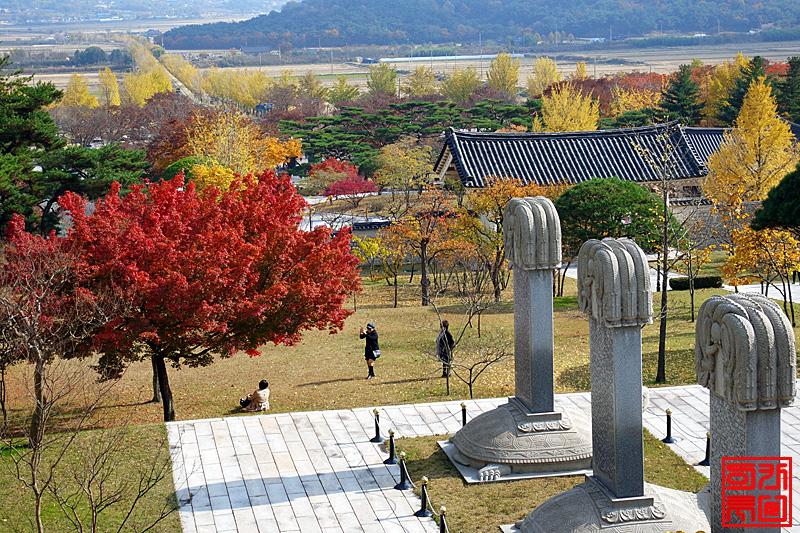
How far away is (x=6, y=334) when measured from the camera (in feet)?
48.2

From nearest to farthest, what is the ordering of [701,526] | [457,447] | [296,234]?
[701,526] < [457,447] < [296,234]

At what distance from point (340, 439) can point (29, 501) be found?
15.0ft

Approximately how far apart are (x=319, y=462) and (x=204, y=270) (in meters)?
4.17

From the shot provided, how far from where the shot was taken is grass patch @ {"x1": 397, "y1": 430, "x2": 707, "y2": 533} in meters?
11.4

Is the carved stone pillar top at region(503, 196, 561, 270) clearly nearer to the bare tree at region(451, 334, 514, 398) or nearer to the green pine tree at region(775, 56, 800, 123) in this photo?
the bare tree at region(451, 334, 514, 398)

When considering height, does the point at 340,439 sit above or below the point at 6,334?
below

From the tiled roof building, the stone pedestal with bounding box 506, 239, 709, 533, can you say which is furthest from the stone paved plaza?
the tiled roof building

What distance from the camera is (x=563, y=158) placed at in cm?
3503

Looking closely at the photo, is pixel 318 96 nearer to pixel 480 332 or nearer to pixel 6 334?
pixel 480 332

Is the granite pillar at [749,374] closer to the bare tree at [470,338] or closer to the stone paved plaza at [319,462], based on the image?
the stone paved plaza at [319,462]

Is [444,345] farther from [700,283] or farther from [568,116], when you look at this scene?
[568,116]

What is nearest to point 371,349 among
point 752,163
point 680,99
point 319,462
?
point 319,462

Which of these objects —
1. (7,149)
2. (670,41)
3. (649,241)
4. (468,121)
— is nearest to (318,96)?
(468,121)

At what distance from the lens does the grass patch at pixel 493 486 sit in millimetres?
11383
